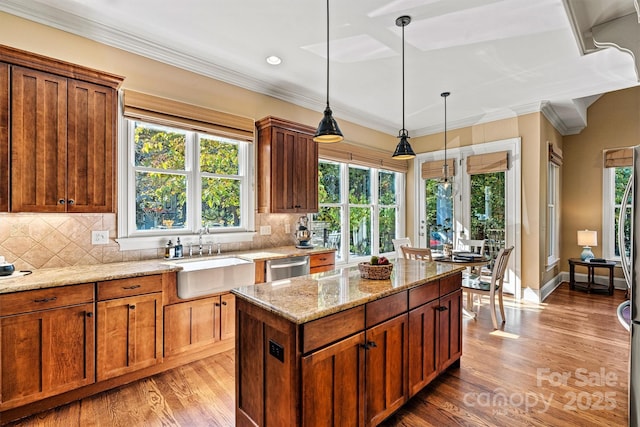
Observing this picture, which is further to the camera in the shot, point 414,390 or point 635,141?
point 635,141

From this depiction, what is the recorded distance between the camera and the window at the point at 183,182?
306 cm

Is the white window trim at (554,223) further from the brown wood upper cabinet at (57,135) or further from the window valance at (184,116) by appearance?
the brown wood upper cabinet at (57,135)

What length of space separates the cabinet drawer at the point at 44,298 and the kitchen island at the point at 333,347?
1.21 m

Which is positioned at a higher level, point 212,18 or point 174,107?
point 212,18

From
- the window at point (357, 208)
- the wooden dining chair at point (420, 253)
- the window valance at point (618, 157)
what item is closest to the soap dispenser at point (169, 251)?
the window at point (357, 208)

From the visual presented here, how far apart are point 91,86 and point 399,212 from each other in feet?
16.9

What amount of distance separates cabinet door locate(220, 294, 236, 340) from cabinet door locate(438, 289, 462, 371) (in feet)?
5.93

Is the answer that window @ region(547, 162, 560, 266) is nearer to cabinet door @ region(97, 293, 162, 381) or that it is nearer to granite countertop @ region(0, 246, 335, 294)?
granite countertop @ region(0, 246, 335, 294)

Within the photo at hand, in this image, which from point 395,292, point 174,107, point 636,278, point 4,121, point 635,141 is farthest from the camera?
point 635,141

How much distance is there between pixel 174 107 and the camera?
3145 mm

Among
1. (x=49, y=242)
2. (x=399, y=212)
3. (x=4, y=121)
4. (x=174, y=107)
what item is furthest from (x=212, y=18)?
(x=399, y=212)

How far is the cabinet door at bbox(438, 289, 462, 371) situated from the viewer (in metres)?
2.46

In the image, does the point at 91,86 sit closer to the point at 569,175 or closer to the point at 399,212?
the point at 399,212

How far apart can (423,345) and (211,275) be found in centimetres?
184
